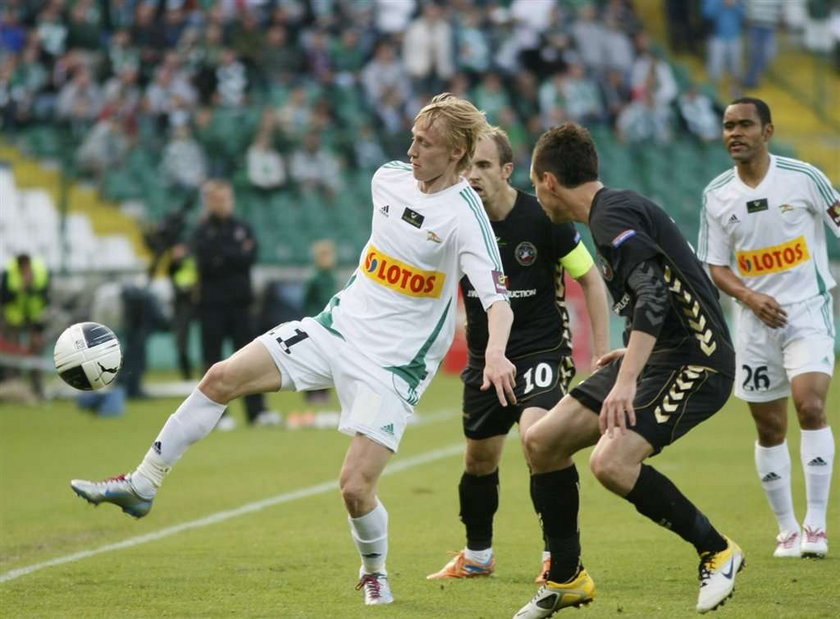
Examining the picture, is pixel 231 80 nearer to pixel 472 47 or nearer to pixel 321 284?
pixel 472 47

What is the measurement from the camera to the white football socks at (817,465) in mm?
8219

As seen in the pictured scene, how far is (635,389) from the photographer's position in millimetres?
6125

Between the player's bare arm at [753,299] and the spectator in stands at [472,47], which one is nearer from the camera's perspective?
the player's bare arm at [753,299]

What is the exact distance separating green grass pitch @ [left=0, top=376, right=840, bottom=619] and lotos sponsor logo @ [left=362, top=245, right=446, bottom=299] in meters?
1.45

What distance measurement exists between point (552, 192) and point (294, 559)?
113 inches

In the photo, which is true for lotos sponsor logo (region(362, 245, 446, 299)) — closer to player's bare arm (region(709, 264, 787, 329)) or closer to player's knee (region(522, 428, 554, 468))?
player's knee (region(522, 428, 554, 468))

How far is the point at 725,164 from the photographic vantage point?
82.0 feet

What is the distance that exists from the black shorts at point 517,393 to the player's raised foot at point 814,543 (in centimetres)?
160

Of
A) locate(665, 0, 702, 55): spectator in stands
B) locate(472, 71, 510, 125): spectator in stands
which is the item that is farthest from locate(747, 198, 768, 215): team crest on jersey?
locate(665, 0, 702, 55): spectator in stands

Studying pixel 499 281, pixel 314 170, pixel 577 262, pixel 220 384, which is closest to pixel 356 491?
pixel 220 384

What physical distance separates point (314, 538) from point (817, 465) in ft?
9.88

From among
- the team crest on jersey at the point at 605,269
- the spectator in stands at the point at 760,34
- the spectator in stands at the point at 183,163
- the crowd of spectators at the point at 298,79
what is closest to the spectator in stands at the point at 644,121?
the crowd of spectators at the point at 298,79

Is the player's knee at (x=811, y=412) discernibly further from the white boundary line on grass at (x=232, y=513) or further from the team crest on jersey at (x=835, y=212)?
the white boundary line on grass at (x=232, y=513)

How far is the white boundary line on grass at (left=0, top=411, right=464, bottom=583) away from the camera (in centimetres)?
815
